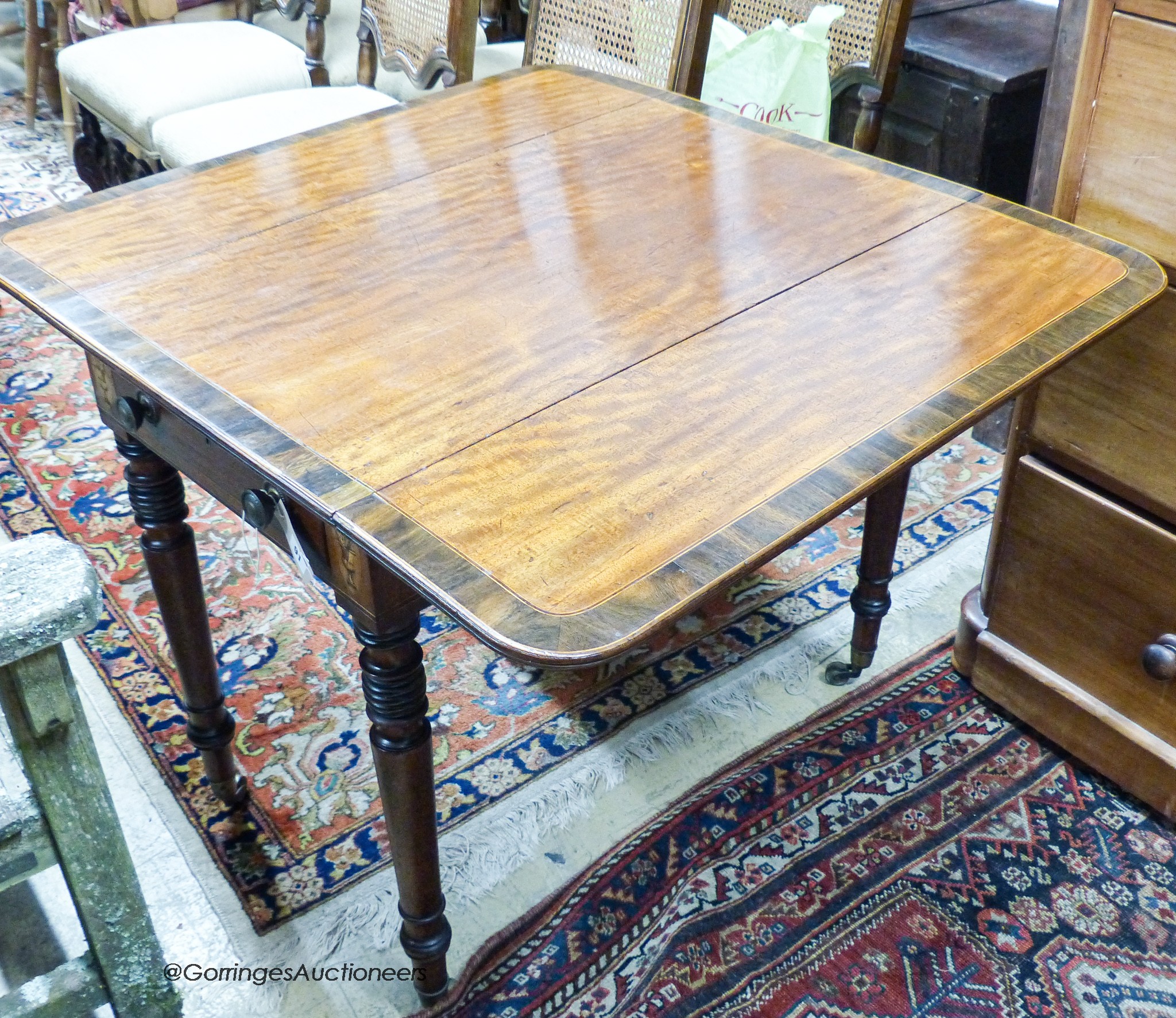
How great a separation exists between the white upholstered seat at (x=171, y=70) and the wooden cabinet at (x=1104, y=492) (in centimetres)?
180

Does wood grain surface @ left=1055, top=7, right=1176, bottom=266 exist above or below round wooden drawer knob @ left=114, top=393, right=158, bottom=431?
above

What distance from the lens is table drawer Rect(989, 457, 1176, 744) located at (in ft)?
4.50

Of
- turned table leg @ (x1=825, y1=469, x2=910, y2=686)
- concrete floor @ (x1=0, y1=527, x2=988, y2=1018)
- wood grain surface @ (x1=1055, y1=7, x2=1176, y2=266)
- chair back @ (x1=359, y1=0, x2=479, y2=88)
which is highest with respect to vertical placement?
wood grain surface @ (x1=1055, y1=7, x2=1176, y2=266)

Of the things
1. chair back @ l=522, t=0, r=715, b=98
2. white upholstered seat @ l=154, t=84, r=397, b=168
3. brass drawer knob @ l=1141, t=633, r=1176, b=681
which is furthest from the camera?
white upholstered seat @ l=154, t=84, r=397, b=168

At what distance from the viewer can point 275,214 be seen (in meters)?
1.26

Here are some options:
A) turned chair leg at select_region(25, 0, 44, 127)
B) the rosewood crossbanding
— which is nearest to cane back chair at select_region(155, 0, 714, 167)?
the rosewood crossbanding

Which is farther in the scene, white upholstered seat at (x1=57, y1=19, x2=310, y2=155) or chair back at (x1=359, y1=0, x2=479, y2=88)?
white upholstered seat at (x1=57, y1=19, x2=310, y2=155)

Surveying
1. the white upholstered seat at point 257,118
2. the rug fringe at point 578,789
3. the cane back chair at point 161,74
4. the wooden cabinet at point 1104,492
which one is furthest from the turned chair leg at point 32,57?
the wooden cabinet at point 1104,492

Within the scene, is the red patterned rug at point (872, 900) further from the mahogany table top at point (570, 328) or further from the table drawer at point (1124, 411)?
the mahogany table top at point (570, 328)

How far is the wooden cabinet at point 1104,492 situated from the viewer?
3.85 ft

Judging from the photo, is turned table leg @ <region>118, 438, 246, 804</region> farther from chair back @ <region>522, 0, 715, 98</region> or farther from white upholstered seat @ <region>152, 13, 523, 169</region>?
white upholstered seat @ <region>152, 13, 523, 169</region>

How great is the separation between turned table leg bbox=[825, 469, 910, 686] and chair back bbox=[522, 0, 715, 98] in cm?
70

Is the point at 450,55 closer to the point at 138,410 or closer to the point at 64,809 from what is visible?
the point at 138,410

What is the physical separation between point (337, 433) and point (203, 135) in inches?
65.2
